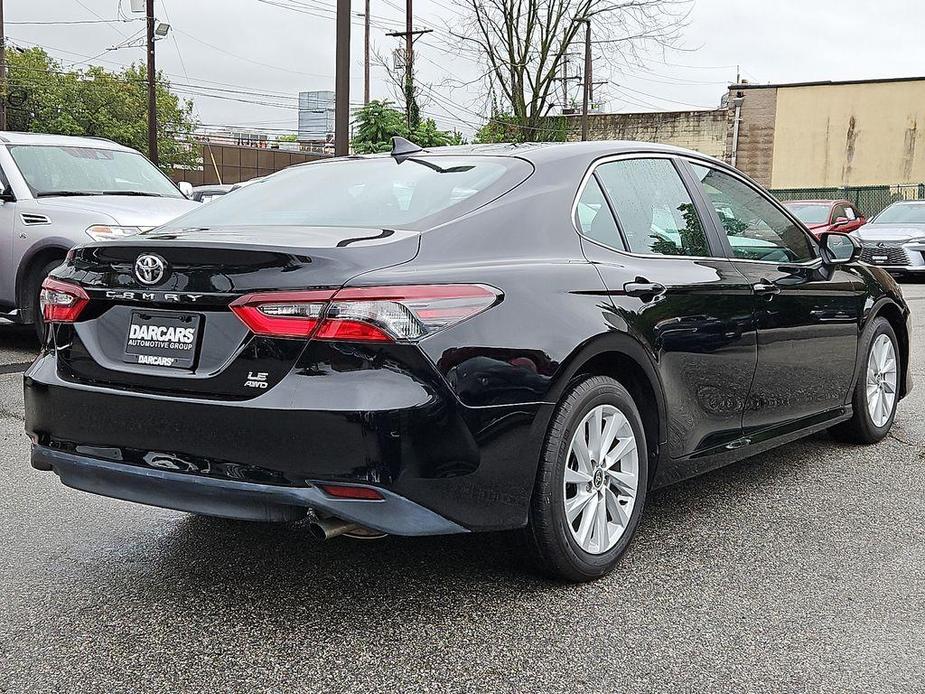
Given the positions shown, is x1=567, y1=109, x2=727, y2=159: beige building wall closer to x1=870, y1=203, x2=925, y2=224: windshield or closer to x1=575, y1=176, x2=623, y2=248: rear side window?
x1=870, y1=203, x2=925, y2=224: windshield

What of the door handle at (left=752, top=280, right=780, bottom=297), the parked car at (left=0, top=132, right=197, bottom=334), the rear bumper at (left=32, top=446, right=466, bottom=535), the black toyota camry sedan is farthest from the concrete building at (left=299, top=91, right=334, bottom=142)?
the rear bumper at (left=32, top=446, right=466, bottom=535)

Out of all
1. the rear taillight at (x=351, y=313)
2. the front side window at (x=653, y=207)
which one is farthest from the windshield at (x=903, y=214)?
the rear taillight at (x=351, y=313)

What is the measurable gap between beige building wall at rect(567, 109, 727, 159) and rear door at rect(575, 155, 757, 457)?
146 feet

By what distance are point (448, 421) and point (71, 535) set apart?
74.8 inches

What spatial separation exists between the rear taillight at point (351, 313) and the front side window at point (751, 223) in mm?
1961

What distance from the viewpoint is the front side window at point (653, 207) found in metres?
4.01

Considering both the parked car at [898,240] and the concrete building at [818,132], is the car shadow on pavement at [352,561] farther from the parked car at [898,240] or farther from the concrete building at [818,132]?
the concrete building at [818,132]

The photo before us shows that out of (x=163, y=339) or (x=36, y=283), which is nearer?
(x=163, y=339)

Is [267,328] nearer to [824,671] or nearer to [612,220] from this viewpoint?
[612,220]

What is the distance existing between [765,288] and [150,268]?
2.60 metres

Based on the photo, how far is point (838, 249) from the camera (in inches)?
209

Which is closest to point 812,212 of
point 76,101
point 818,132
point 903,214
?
point 903,214

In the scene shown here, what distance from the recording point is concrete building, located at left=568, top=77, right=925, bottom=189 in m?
44.3

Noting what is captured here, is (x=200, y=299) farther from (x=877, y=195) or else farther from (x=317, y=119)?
(x=317, y=119)
